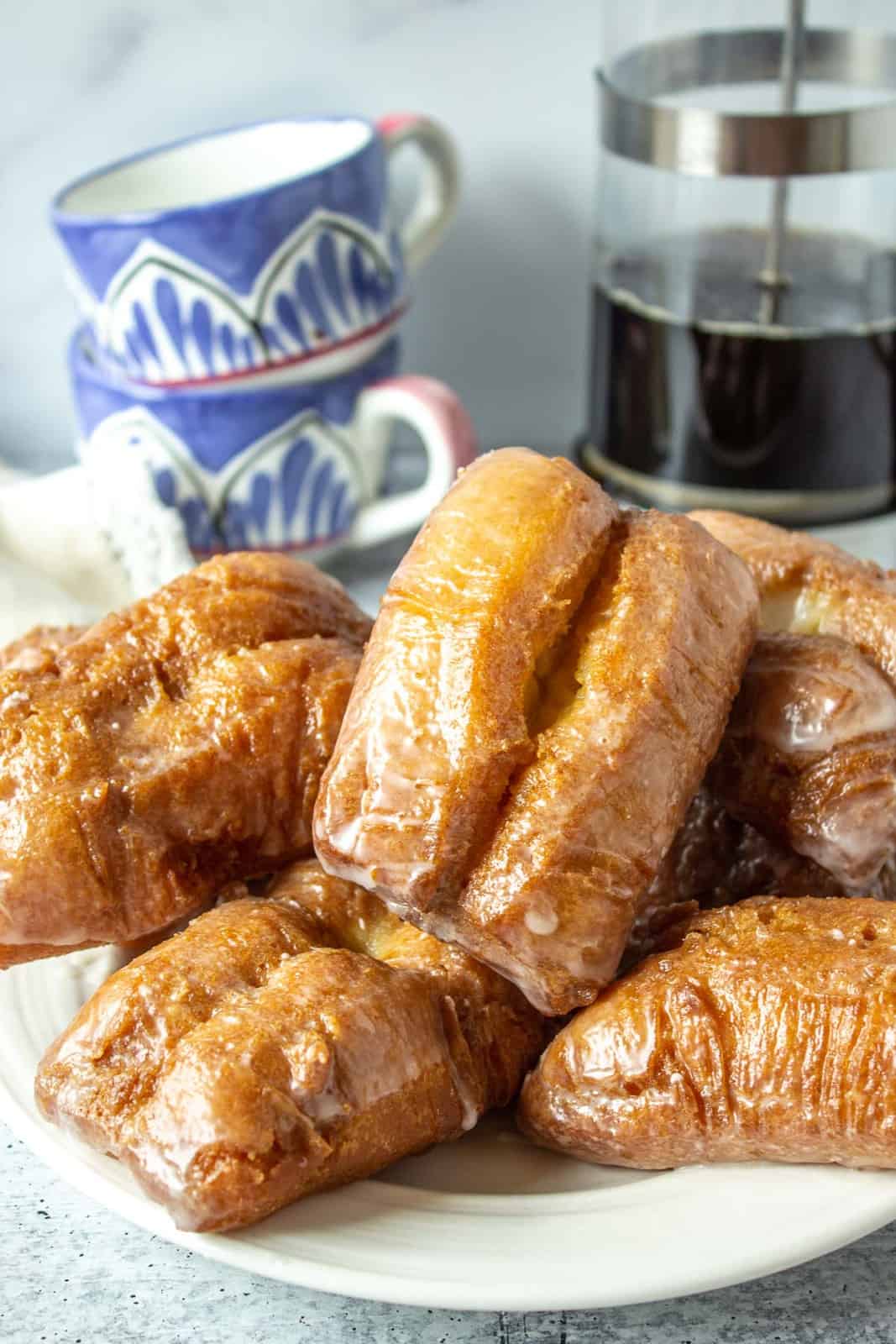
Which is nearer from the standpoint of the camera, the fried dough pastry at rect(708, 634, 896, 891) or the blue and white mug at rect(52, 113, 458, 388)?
the fried dough pastry at rect(708, 634, 896, 891)

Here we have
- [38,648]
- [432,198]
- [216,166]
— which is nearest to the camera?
[38,648]

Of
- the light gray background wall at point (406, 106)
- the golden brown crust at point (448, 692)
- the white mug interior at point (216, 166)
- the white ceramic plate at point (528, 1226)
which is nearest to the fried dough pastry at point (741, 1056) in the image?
the white ceramic plate at point (528, 1226)

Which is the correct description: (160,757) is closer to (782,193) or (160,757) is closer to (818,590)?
(818,590)

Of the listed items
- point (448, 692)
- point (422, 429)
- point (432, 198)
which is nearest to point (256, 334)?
point (422, 429)

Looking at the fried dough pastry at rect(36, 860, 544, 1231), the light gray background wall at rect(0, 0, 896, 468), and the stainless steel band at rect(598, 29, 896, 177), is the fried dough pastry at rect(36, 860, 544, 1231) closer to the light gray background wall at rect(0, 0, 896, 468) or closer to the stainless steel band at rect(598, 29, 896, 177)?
the stainless steel band at rect(598, 29, 896, 177)

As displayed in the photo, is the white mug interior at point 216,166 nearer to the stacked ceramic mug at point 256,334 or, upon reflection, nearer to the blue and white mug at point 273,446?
the stacked ceramic mug at point 256,334

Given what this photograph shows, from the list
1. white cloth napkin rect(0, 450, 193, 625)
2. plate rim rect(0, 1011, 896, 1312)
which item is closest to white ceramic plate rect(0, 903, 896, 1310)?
plate rim rect(0, 1011, 896, 1312)

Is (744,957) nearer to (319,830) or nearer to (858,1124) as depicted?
(858,1124)
